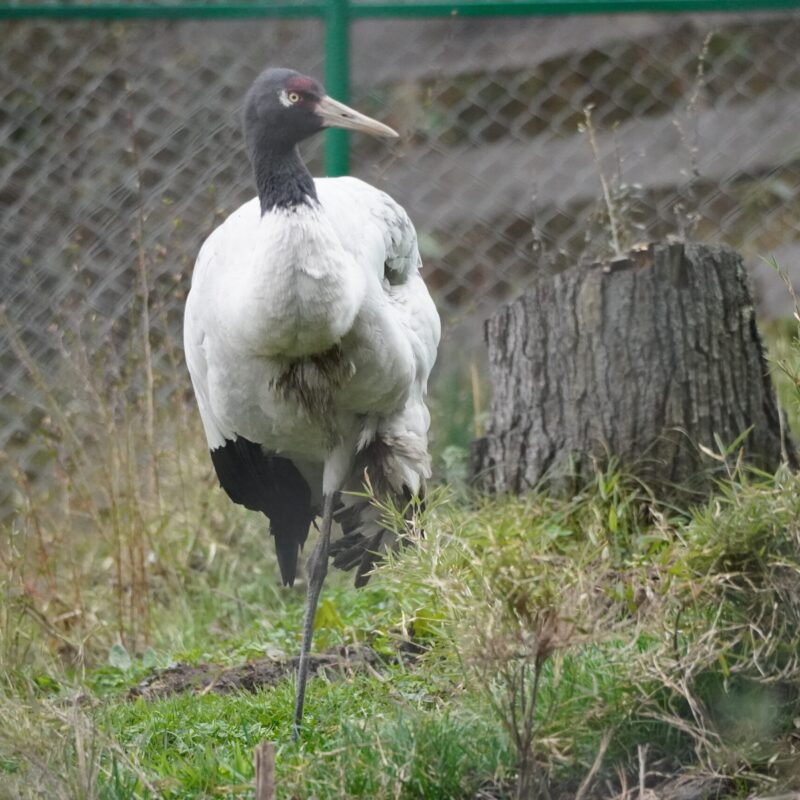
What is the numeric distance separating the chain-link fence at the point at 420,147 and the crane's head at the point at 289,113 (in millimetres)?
1298

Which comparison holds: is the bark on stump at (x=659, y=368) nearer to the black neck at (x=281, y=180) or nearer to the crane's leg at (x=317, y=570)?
the crane's leg at (x=317, y=570)

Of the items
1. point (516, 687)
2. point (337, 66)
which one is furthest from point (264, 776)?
point (337, 66)

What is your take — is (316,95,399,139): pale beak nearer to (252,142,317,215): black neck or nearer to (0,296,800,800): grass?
(252,142,317,215): black neck

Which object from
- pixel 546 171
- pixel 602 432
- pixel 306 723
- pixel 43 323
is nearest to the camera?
pixel 306 723

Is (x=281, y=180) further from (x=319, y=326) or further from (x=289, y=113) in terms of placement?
(x=319, y=326)

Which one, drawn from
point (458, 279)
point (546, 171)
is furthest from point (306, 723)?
point (546, 171)

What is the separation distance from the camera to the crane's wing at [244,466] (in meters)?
4.02

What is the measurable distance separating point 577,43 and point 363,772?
5839 mm

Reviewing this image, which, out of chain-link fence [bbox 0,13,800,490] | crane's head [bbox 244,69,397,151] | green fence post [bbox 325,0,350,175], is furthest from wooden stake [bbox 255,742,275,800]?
green fence post [bbox 325,0,350,175]

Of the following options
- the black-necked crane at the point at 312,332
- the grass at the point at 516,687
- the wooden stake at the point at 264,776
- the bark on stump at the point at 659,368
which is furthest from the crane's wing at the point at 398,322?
the wooden stake at the point at 264,776

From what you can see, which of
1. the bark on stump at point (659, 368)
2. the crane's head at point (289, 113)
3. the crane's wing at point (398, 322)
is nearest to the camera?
the crane's head at point (289, 113)

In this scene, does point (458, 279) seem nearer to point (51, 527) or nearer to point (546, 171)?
point (546, 171)

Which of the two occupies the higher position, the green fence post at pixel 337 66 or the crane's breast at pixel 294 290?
the green fence post at pixel 337 66

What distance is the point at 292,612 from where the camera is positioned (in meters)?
5.07
